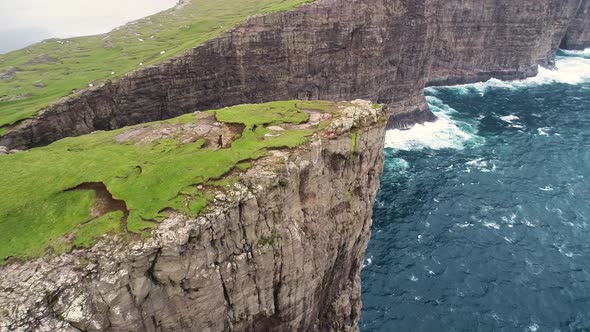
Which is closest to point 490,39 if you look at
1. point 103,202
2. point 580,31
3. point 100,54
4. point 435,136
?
point 435,136

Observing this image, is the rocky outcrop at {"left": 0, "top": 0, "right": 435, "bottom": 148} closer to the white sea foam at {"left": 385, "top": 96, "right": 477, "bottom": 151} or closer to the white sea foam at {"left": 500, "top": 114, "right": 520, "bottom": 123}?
the white sea foam at {"left": 385, "top": 96, "right": 477, "bottom": 151}

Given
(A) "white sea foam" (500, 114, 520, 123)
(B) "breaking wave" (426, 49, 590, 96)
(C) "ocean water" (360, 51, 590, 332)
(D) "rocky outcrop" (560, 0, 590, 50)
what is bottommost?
(C) "ocean water" (360, 51, 590, 332)

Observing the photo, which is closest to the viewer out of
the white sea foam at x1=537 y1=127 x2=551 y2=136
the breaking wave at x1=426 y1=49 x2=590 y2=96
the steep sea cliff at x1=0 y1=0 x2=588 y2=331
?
the steep sea cliff at x1=0 y1=0 x2=588 y2=331

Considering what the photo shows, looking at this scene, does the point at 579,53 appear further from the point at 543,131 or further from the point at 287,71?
the point at 287,71

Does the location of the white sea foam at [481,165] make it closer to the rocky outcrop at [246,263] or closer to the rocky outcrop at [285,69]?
the rocky outcrop at [285,69]

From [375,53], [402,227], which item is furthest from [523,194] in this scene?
[375,53]

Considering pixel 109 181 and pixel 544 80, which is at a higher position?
pixel 109 181

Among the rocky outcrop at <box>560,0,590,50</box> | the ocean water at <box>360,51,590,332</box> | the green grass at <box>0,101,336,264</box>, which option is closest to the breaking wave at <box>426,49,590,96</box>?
the rocky outcrop at <box>560,0,590,50</box>

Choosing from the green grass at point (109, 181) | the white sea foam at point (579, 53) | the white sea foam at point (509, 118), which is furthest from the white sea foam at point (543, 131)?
the white sea foam at point (579, 53)
